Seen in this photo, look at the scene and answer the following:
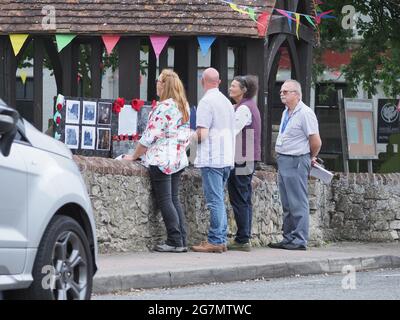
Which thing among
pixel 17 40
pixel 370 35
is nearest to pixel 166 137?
pixel 17 40

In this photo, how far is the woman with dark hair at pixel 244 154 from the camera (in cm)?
1341

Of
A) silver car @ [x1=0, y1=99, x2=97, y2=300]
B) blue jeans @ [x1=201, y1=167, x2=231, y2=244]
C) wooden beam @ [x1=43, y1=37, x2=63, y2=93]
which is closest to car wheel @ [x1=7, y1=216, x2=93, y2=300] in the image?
silver car @ [x1=0, y1=99, x2=97, y2=300]

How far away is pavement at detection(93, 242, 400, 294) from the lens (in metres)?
10.5

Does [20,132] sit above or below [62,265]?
above

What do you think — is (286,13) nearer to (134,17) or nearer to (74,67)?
(134,17)

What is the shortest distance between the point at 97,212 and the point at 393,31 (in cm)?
1202

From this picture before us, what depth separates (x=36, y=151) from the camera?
750cm

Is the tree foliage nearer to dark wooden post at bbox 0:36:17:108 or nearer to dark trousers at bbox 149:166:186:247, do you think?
dark wooden post at bbox 0:36:17:108

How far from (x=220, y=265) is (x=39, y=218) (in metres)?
4.46

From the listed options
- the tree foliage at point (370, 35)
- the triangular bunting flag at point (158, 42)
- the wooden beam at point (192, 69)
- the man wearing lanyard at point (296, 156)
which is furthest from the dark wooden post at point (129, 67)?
the tree foliage at point (370, 35)

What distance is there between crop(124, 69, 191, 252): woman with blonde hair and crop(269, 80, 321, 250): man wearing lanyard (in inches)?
65.5

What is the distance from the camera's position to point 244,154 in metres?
13.5
